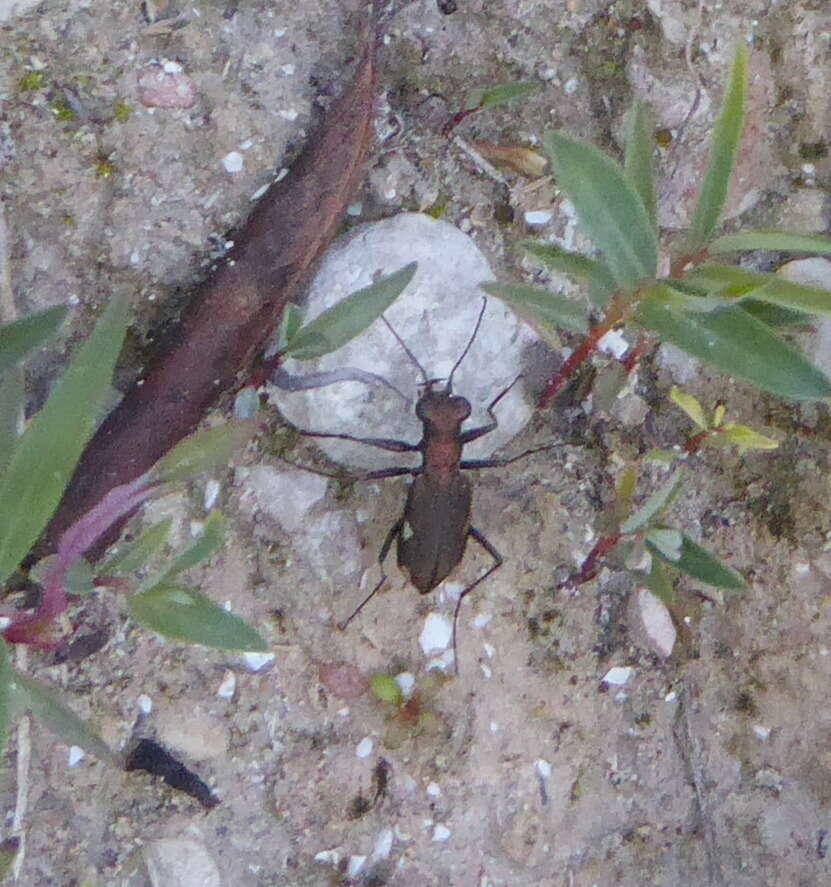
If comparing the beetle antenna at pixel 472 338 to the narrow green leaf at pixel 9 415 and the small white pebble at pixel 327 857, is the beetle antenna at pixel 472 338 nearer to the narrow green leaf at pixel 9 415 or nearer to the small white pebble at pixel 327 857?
the narrow green leaf at pixel 9 415

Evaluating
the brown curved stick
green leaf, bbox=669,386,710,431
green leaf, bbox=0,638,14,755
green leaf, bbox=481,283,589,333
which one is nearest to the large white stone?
the brown curved stick

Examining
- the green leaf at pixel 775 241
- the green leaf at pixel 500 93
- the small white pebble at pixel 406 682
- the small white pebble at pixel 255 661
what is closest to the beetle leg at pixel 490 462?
the small white pebble at pixel 406 682

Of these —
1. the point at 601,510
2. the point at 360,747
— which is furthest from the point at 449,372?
the point at 360,747

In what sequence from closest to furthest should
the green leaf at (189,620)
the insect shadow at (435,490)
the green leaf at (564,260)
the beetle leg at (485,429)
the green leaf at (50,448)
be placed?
1. the green leaf at (50,448)
2. the green leaf at (189,620)
3. the green leaf at (564,260)
4. the insect shadow at (435,490)
5. the beetle leg at (485,429)

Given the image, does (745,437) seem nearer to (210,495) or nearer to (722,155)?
(722,155)

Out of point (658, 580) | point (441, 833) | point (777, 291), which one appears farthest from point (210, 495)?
point (777, 291)

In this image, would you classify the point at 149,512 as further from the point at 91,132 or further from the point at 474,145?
the point at 474,145
